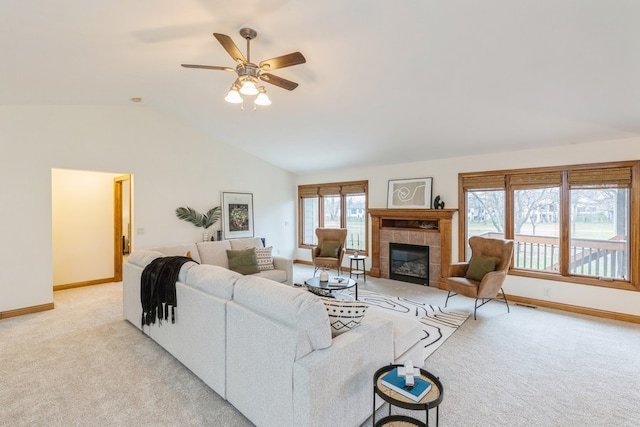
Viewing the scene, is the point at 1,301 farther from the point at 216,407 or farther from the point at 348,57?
the point at 348,57

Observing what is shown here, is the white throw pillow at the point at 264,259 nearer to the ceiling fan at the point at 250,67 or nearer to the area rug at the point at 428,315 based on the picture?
the area rug at the point at 428,315

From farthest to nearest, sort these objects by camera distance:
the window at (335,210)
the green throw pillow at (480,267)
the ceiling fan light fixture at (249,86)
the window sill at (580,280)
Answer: the window at (335,210) → the green throw pillow at (480,267) → the window sill at (580,280) → the ceiling fan light fixture at (249,86)

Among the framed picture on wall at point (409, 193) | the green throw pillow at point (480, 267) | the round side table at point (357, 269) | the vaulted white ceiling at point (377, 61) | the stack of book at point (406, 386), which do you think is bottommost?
the round side table at point (357, 269)

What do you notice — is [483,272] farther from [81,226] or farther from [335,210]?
[81,226]

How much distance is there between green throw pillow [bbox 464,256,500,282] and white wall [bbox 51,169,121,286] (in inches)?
252

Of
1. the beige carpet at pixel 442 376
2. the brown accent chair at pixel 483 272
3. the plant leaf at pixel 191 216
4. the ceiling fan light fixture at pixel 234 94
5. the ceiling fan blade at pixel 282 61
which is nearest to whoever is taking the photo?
the beige carpet at pixel 442 376

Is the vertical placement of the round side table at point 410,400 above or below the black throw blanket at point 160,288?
below

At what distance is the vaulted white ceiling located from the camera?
227 cm

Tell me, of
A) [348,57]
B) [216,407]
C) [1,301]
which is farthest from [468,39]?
[1,301]

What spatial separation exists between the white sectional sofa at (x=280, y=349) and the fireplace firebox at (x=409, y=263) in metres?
3.20

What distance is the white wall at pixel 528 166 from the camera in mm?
3832

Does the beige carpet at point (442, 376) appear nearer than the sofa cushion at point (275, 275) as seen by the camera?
Yes

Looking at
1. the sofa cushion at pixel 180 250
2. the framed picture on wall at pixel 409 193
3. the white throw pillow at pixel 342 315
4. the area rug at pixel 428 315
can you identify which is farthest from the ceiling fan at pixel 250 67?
the framed picture on wall at pixel 409 193

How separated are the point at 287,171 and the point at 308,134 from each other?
2594 mm
